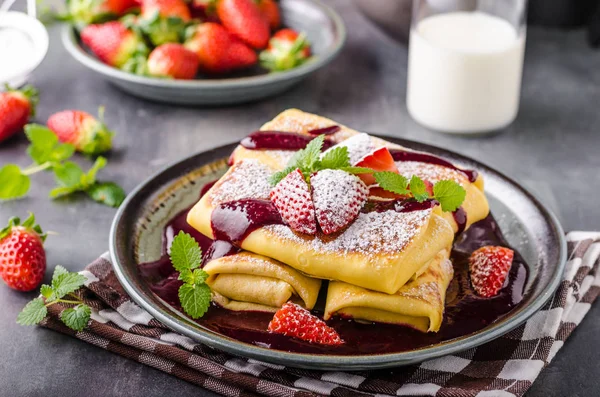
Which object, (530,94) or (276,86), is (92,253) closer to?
(276,86)

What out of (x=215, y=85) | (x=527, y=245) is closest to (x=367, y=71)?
(x=215, y=85)

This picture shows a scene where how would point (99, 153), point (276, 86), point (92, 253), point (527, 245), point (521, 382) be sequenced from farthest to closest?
point (276, 86) → point (99, 153) → point (92, 253) → point (527, 245) → point (521, 382)

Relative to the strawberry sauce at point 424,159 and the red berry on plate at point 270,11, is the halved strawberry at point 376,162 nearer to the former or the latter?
the strawberry sauce at point 424,159

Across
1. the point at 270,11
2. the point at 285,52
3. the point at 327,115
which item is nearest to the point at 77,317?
the point at 327,115

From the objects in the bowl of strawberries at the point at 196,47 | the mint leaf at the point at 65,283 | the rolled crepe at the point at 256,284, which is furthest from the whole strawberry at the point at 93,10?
the rolled crepe at the point at 256,284

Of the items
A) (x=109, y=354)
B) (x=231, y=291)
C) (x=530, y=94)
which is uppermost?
(x=231, y=291)

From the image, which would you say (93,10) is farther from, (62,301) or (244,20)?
(62,301)

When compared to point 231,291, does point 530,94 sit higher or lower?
lower

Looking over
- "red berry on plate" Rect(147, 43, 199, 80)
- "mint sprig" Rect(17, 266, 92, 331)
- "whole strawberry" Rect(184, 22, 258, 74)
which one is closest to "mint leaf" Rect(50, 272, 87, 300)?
"mint sprig" Rect(17, 266, 92, 331)
